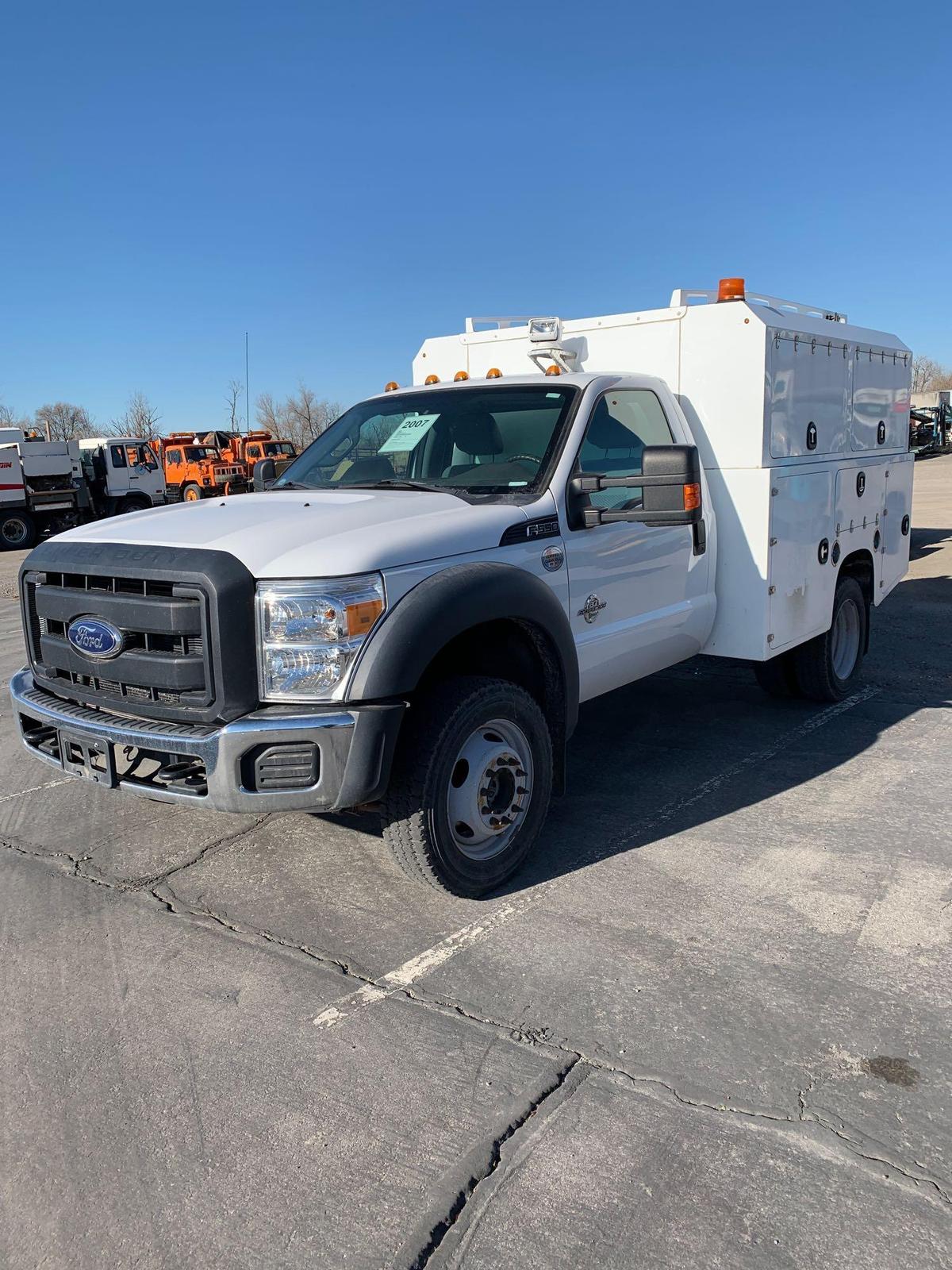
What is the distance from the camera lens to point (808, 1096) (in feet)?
8.89

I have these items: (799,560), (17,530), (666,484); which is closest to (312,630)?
(666,484)

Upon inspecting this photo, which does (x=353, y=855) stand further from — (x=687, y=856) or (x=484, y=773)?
(x=687, y=856)

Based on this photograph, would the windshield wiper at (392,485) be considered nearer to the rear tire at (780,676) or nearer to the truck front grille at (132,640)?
the truck front grille at (132,640)

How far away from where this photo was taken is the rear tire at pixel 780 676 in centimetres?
648

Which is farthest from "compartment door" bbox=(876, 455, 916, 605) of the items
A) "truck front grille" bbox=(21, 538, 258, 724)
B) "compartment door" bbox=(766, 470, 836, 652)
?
"truck front grille" bbox=(21, 538, 258, 724)

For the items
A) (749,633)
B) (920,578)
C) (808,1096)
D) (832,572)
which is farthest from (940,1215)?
(920,578)

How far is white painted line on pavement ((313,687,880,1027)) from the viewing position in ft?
10.5

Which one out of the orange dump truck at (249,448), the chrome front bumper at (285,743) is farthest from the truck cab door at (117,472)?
the chrome front bumper at (285,743)

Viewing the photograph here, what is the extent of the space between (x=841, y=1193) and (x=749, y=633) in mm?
3407

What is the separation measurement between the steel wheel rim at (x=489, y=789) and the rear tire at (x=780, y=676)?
2.96 meters

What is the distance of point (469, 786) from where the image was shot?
12.6ft

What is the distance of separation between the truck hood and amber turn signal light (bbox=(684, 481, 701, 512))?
66 cm

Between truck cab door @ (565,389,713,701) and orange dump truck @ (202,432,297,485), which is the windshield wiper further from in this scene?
orange dump truck @ (202,432,297,485)

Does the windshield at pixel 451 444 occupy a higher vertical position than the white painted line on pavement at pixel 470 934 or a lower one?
higher
